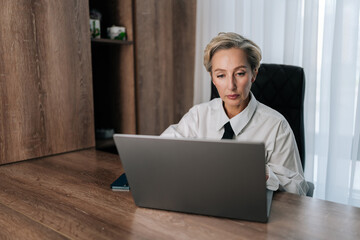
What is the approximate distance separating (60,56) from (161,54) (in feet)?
2.43

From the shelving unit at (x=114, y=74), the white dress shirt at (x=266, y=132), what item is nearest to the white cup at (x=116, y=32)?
the shelving unit at (x=114, y=74)

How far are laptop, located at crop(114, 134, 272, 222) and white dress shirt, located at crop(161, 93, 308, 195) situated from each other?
0.24 m

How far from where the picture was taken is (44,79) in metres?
1.64

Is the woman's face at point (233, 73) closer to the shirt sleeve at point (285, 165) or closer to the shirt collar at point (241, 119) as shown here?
the shirt collar at point (241, 119)

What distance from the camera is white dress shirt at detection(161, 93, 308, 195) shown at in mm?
1171

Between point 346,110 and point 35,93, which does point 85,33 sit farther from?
point 346,110

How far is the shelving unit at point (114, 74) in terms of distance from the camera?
2092 millimetres

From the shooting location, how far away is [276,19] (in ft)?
6.86

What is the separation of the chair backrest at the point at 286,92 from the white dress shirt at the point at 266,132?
0.21 metres

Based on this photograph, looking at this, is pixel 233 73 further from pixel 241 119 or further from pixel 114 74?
pixel 114 74

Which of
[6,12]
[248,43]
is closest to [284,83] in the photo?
[248,43]

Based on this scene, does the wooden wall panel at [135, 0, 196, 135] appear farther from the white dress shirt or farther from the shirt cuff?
the shirt cuff

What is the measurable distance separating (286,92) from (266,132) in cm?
33

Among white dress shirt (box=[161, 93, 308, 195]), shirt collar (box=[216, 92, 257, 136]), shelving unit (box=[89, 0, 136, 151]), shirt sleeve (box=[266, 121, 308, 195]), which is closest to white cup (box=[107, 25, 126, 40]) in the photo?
shelving unit (box=[89, 0, 136, 151])
